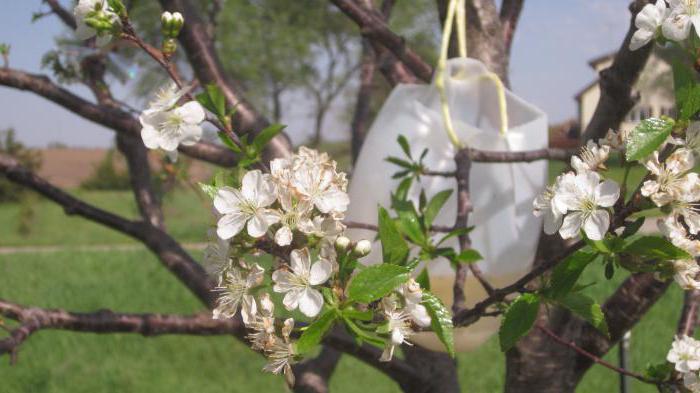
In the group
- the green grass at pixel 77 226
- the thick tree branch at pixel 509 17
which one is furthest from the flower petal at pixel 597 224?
the green grass at pixel 77 226

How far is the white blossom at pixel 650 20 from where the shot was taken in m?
0.46

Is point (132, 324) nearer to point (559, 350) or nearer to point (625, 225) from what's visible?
point (559, 350)

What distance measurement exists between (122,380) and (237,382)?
450 millimetres

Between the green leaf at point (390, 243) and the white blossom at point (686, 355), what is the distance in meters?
0.22

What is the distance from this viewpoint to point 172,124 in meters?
0.48

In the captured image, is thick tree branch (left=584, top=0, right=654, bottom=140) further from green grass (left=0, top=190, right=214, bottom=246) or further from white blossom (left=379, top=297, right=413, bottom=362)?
green grass (left=0, top=190, right=214, bottom=246)

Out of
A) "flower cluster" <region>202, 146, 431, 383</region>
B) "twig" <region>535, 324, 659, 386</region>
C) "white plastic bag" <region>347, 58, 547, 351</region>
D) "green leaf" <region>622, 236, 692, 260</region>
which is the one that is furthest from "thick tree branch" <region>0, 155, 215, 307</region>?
"green leaf" <region>622, 236, 692, 260</region>

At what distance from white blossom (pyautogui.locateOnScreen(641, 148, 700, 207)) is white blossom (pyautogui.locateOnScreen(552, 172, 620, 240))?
0.06ft

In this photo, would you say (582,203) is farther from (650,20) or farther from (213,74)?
(213,74)

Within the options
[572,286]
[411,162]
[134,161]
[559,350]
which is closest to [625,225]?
[572,286]

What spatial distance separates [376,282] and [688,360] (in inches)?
10.3

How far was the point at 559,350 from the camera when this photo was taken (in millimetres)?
904

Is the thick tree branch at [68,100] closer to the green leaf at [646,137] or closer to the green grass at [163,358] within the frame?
the green leaf at [646,137]

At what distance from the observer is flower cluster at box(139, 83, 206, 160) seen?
1.56 ft
